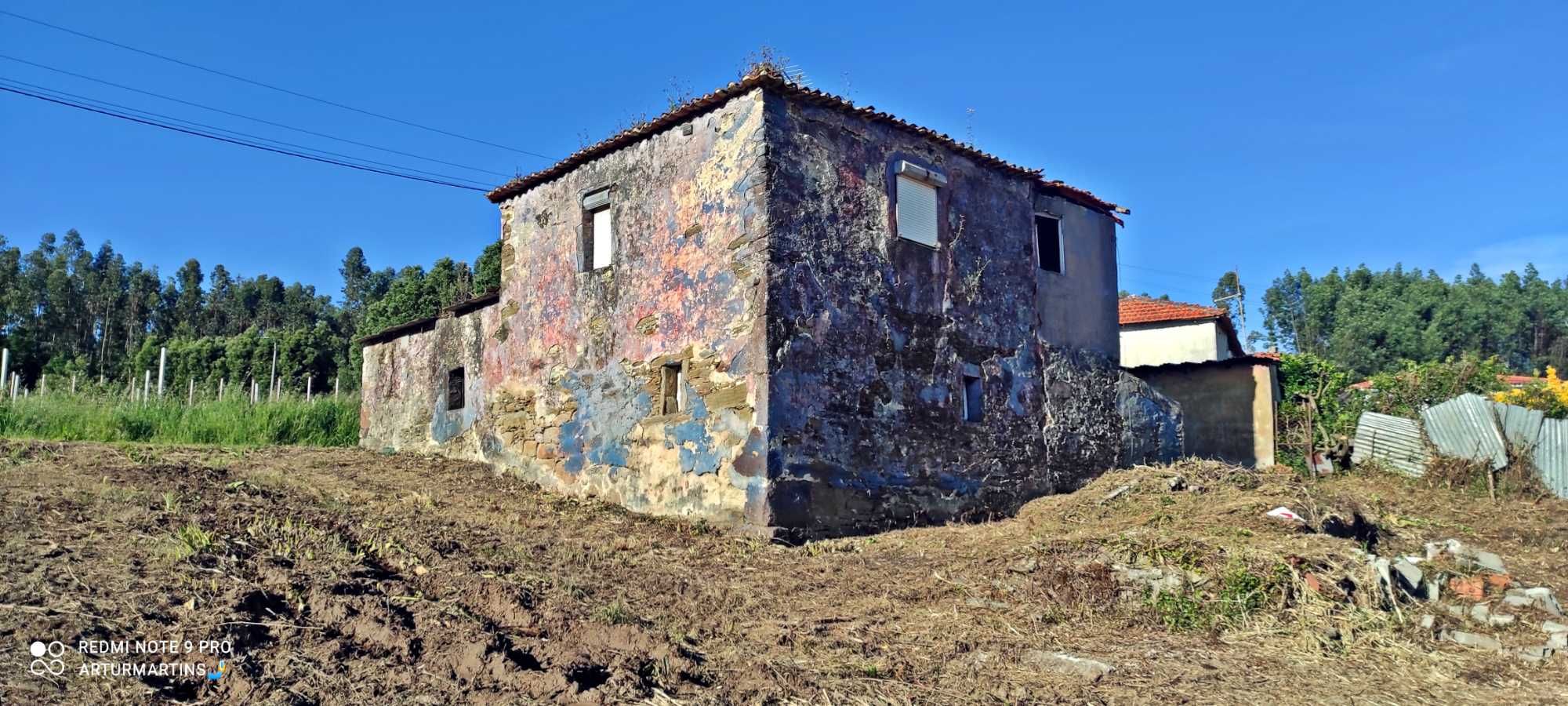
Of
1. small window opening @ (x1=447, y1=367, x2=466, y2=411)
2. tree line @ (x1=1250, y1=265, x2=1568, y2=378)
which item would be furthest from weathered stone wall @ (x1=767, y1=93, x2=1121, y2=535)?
tree line @ (x1=1250, y1=265, x2=1568, y2=378)

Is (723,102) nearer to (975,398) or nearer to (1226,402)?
(975,398)

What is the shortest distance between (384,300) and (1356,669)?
2890 cm

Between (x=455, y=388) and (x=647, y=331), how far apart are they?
14.3ft

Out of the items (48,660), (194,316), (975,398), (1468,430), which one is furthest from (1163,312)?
(194,316)

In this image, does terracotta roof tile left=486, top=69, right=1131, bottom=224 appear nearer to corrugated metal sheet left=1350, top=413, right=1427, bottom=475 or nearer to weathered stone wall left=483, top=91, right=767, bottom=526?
weathered stone wall left=483, top=91, right=767, bottom=526

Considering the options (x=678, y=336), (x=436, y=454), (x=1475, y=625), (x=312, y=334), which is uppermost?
(x=312, y=334)

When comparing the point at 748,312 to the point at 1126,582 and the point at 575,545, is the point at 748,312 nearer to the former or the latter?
the point at 575,545

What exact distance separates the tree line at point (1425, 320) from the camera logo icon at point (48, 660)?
46383 mm

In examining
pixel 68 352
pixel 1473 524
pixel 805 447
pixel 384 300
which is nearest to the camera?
pixel 805 447

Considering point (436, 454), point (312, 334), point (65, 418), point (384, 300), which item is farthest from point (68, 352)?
point (436, 454)

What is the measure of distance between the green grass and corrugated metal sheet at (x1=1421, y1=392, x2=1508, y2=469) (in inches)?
650

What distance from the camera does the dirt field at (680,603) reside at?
5.16 meters

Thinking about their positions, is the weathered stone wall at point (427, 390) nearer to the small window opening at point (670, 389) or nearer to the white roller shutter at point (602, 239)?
the white roller shutter at point (602, 239)

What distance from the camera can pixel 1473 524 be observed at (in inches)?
464
